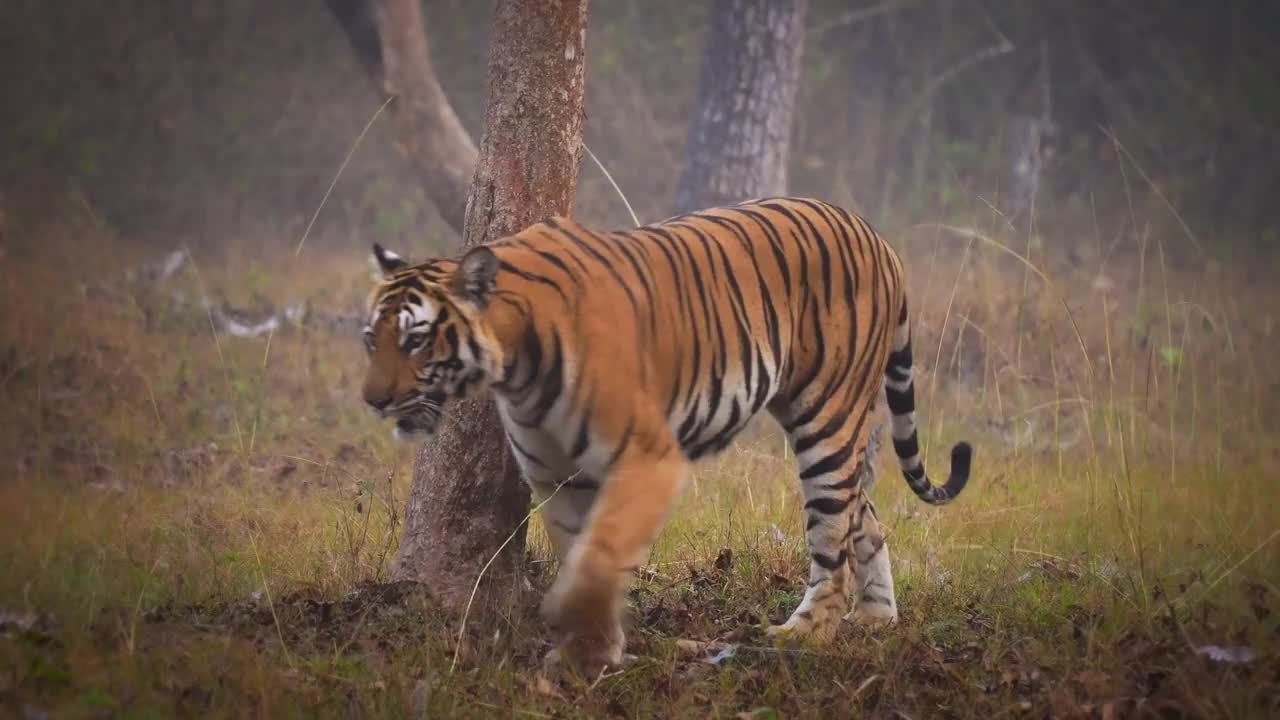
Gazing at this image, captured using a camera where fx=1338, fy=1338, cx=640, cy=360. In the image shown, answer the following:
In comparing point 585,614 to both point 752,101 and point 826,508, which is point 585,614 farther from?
point 752,101

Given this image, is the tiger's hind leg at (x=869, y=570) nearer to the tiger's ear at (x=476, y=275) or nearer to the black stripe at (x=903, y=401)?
the black stripe at (x=903, y=401)

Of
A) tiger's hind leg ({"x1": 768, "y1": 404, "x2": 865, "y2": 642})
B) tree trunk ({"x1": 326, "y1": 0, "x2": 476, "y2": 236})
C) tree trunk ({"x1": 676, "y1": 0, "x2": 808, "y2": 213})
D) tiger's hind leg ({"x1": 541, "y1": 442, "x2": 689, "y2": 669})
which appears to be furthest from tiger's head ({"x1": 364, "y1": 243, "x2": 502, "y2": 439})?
tree trunk ({"x1": 676, "y1": 0, "x2": 808, "y2": 213})

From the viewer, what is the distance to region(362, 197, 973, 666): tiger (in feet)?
12.2

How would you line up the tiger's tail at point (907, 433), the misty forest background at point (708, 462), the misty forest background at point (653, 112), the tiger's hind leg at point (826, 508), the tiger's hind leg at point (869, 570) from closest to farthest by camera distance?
1. the misty forest background at point (708, 462)
2. the tiger's hind leg at point (826, 508)
3. the tiger's hind leg at point (869, 570)
4. the tiger's tail at point (907, 433)
5. the misty forest background at point (653, 112)

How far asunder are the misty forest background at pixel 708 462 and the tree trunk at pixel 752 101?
402 millimetres

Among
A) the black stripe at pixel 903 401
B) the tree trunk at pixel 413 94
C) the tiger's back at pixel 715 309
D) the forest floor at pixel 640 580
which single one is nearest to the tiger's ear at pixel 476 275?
the tiger's back at pixel 715 309

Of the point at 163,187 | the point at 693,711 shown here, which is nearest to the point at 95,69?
the point at 163,187

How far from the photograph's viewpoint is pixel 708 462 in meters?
6.57

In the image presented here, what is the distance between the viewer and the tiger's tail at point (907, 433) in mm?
4855

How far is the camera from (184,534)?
4.84 meters

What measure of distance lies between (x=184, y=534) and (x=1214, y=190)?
12.7 meters

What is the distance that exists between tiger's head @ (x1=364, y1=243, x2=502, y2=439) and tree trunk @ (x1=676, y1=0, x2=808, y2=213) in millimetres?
7046

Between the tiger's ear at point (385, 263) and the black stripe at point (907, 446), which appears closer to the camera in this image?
the tiger's ear at point (385, 263)

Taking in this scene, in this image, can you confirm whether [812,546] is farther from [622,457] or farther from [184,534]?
[184,534]
